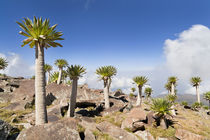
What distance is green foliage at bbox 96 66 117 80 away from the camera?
24.4 metres

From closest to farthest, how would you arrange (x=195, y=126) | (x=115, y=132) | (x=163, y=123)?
(x=115, y=132), (x=163, y=123), (x=195, y=126)

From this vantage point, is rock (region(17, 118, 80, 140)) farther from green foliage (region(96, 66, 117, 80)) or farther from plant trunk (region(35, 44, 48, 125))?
green foliage (region(96, 66, 117, 80))

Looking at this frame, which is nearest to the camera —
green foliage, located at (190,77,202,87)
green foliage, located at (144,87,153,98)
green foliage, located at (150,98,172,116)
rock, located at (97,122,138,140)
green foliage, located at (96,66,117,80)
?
rock, located at (97,122,138,140)

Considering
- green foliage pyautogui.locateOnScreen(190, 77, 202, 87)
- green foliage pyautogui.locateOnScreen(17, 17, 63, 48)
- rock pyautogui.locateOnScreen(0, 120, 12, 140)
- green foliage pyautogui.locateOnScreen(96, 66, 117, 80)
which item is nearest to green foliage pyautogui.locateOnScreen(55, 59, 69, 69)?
green foliage pyautogui.locateOnScreen(96, 66, 117, 80)

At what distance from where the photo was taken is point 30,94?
24.9 metres

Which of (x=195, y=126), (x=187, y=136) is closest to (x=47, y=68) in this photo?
(x=187, y=136)

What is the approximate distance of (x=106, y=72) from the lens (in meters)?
24.4

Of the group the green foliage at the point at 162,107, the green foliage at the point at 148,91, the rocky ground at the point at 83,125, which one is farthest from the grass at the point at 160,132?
the green foliage at the point at 148,91

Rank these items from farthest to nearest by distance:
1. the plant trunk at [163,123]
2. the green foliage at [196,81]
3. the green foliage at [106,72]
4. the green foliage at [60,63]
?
the green foliage at [196,81]
the green foliage at [60,63]
the green foliage at [106,72]
the plant trunk at [163,123]

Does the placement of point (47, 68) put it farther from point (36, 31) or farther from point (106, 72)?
point (36, 31)

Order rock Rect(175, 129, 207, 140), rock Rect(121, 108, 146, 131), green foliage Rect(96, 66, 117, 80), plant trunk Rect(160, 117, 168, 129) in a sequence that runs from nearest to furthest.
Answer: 1. rock Rect(175, 129, 207, 140)
2. rock Rect(121, 108, 146, 131)
3. plant trunk Rect(160, 117, 168, 129)
4. green foliage Rect(96, 66, 117, 80)

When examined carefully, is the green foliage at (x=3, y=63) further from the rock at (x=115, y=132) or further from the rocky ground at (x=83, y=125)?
the rock at (x=115, y=132)

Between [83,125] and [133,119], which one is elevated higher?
[83,125]

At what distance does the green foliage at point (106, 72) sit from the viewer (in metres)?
24.4
